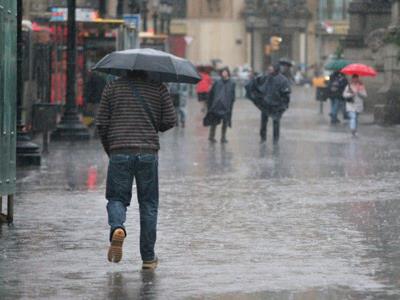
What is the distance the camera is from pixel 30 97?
107 ft

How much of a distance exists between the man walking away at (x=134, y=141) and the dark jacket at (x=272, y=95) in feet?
69.5

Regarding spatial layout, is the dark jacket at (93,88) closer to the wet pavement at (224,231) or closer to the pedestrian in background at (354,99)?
the pedestrian in background at (354,99)

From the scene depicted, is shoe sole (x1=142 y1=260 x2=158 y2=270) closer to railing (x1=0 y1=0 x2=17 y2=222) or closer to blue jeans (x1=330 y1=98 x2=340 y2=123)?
railing (x1=0 y1=0 x2=17 y2=222)

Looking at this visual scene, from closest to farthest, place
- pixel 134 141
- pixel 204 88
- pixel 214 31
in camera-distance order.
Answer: pixel 134 141 < pixel 204 88 < pixel 214 31

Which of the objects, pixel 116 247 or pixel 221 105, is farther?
pixel 221 105

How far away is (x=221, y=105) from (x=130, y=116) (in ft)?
68.2

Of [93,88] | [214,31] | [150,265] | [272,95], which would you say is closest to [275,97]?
[272,95]

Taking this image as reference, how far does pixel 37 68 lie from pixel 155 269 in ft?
72.4

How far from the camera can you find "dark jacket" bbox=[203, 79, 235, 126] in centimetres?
3275

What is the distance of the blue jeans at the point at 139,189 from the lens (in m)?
12.5

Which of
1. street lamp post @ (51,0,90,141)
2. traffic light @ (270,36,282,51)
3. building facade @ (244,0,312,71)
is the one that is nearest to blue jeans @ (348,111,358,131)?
street lamp post @ (51,0,90,141)

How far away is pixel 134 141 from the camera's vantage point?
490 inches

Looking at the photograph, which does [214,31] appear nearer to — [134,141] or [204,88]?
[204,88]

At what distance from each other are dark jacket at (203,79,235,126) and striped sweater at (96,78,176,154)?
785 inches
